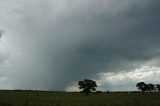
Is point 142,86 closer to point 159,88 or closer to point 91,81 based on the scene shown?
point 159,88


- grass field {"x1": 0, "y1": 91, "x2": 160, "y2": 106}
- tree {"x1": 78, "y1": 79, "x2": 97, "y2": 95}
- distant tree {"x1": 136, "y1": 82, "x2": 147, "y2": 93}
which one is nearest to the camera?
grass field {"x1": 0, "y1": 91, "x2": 160, "y2": 106}

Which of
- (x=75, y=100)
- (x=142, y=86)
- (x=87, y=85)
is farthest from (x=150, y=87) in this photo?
(x=75, y=100)

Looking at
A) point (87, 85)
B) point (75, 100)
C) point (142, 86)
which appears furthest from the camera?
point (142, 86)

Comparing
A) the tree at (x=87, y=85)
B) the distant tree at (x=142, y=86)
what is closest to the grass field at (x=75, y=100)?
the tree at (x=87, y=85)

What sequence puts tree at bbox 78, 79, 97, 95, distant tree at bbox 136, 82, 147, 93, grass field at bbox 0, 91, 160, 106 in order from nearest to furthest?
grass field at bbox 0, 91, 160, 106 → tree at bbox 78, 79, 97, 95 → distant tree at bbox 136, 82, 147, 93

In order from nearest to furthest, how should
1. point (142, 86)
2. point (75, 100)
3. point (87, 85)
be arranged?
point (75, 100)
point (87, 85)
point (142, 86)

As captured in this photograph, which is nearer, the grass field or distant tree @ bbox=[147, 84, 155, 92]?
the grass field

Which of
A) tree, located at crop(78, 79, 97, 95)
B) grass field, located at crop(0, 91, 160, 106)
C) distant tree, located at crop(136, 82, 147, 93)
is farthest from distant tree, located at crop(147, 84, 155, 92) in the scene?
grass field, located at crop(0, 91, 160, 106)

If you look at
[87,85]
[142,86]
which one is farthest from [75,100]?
[142,86]

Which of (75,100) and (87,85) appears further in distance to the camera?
(87,85)

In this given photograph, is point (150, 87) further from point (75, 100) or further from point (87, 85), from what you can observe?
point (75, 100)

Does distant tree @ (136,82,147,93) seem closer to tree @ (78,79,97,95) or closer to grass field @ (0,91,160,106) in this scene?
tree @ (78,79,97,95)

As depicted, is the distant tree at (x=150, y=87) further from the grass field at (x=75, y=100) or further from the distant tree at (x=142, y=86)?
the grass field at (x=75, y=100)

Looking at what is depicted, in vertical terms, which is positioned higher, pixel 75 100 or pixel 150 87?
pixel 150 87
